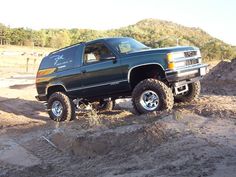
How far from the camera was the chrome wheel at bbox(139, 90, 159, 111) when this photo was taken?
1164 cm

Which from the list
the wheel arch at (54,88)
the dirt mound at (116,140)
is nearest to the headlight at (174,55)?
the dirt mound at (116,140)

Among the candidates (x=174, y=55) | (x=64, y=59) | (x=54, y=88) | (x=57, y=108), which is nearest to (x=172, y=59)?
(x=174, y=55)

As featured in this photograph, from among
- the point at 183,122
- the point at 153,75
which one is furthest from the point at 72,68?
the point at 183,122

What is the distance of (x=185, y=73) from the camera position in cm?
1166

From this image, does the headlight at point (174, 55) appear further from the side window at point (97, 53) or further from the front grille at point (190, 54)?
the side window at point (97, 53)

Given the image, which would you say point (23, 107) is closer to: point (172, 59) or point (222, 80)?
point (172, 59)

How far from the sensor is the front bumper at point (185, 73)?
11.4m

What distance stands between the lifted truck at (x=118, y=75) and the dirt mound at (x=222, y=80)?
5.51 m

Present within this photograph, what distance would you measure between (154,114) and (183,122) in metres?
1.15

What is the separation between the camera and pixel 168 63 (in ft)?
37.3

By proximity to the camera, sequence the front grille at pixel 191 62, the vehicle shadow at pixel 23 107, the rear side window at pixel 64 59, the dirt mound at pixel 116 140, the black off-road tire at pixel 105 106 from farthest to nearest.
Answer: the vehicle shadow at pixel 23 107
the black off-road tire at pixel 105 106
the rear side window at pixel 64 59
the front grille at pixel 191 62
the dirt mound at pixel 116 140

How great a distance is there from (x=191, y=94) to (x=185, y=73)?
59.9 inches

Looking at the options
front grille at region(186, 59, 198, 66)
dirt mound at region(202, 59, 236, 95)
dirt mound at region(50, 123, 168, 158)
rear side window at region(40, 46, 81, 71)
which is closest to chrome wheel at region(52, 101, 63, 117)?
rear side window at region(40, 46, 81, 71)

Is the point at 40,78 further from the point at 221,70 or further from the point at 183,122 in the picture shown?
the point at 221,70
